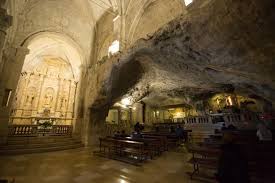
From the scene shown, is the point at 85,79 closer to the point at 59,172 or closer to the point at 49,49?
the point at 49,49

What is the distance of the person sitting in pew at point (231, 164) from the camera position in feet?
6.79

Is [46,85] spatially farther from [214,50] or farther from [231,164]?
[231,164]

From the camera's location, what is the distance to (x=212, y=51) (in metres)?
5.37

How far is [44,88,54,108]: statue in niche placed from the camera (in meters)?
17.5

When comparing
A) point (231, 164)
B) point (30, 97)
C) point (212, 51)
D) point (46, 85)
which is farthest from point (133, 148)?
point (46, 85)

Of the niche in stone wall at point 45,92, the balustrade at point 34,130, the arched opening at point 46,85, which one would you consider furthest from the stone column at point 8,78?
the niche in stone wall at point 45,92

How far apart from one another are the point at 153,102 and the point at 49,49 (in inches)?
581

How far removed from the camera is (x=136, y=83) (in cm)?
1157

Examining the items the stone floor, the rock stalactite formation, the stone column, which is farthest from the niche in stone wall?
the stone floor

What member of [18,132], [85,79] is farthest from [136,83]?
[18,132]

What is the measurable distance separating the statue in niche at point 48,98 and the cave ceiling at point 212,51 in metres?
10.9

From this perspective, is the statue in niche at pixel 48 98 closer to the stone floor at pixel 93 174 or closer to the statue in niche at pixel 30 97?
the statue in niche at pixel 30 97

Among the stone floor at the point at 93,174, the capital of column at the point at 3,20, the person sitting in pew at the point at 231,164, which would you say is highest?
the capital of column at the point at 3,20

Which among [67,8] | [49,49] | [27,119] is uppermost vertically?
[67,8]
